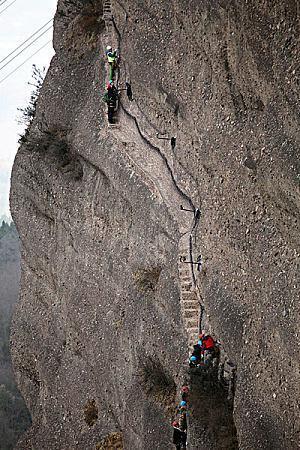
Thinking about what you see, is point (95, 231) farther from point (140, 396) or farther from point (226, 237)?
point (226, 237)

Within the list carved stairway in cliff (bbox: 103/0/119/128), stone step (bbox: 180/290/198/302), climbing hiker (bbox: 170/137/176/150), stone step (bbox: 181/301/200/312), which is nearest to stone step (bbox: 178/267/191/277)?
stone step (bbox: 180/290/198/302)

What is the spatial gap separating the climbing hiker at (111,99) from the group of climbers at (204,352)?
25.1ft

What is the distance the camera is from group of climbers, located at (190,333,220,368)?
1573 cm

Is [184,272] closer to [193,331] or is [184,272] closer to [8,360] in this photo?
[193,331]

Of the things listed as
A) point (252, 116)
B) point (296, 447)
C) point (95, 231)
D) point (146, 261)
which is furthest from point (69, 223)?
point (296, 447)

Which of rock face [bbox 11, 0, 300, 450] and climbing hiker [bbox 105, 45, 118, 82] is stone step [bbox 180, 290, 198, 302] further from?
climbing hiker [bbox 105, 45, 118, 82]

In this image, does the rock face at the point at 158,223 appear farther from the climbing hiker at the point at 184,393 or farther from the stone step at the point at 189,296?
the climbing hiker at the point at 184,393

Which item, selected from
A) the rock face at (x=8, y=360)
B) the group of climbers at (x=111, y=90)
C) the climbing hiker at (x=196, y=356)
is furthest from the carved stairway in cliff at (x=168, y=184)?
the rock face at (x=8, y=360)

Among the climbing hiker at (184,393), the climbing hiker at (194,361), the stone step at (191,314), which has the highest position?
the stone step at (191,314)

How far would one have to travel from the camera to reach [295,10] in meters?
11.5

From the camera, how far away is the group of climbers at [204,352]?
15.7 m

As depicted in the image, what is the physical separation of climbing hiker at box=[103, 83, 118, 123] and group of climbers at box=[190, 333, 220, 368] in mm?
7643

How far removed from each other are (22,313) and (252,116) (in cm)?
1591

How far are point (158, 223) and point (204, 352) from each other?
3.80m
